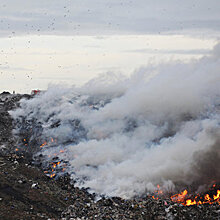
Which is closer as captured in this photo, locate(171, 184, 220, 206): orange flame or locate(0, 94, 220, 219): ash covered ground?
locate(0, 94, 220, 219): ash covered ground

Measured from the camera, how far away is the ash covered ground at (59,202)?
37.4ft

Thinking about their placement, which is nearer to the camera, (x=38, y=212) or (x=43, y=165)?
(x=38, y=212)

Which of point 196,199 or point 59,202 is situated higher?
point 59,202

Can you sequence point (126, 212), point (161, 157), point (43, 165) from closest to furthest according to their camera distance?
point (126, 212) < point (161, 157) < point (43, 165)

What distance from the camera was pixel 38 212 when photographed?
1330 cm

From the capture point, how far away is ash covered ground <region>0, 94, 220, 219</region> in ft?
37.4

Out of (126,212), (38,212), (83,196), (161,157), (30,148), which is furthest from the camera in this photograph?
(30,148)

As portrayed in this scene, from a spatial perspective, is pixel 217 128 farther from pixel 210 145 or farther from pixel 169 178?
pixel 169 178

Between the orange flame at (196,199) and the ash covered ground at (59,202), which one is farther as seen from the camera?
the orange flame at (196,199)

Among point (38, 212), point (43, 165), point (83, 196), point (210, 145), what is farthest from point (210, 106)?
point (38, 212)

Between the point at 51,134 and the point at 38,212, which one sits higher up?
the point at 51,134

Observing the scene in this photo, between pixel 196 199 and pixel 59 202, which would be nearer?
pixel 196 199

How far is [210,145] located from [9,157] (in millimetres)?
12628

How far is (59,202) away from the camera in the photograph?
49.5 ft
